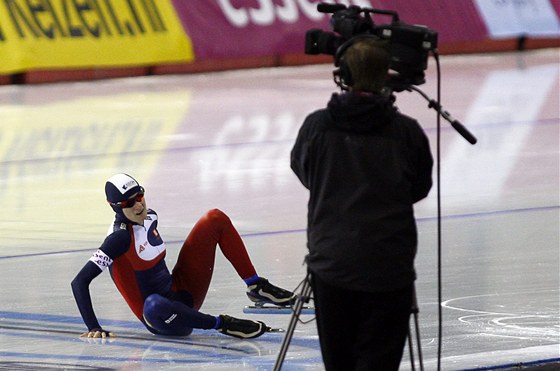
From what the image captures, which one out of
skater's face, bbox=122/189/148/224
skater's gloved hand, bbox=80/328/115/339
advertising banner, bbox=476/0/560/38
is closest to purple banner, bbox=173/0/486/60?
advertising banner, bbox=476/0/560/38

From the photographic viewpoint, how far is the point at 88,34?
16.9 metres

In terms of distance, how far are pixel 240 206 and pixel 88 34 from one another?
28.6 ft

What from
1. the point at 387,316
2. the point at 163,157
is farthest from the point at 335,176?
the point at 163,157

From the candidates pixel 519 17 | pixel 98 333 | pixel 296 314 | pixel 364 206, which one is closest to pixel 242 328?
pixel 98 333

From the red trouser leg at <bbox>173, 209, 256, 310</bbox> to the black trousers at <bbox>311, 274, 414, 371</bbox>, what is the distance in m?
1.99

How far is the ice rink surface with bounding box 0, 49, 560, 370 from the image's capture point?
17.7 ft

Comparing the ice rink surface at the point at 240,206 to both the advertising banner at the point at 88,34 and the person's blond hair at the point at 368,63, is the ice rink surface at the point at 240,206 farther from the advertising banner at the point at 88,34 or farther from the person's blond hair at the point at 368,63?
the person's blond hair at the point at 368,63

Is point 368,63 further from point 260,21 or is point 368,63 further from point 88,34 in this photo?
point 260,21

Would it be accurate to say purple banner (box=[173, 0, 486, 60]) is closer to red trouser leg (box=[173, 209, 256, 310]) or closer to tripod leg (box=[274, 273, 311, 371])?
red trouser leg (box=[173, 209, 256, 310])

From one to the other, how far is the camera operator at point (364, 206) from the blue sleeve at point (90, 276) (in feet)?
5.89

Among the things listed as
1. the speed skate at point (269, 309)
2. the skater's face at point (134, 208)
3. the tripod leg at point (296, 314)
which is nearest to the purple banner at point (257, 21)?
the speed skate at point (269, 309)

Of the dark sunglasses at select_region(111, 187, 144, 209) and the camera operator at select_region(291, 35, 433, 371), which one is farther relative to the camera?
the dark sunglasses at select_region(111, 187, 144, 209)

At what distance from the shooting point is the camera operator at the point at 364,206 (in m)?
3.65

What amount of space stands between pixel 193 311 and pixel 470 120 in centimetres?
784
